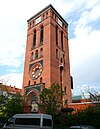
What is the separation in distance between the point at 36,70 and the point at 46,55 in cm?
424

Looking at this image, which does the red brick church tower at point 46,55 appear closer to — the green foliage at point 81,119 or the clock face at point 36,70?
the clock face at point 36,70

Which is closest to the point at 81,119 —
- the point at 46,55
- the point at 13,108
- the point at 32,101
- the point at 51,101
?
the point at 51,101

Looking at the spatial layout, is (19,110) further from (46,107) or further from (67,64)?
(67,64)

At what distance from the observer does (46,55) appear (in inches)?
1578

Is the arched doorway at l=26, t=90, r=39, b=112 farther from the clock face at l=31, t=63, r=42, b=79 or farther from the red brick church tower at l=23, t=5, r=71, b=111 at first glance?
the clock face at l=31, t=63, r=42, b=79

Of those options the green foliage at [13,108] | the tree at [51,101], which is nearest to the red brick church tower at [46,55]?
the tree at [51,101]

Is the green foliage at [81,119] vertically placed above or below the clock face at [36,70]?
below

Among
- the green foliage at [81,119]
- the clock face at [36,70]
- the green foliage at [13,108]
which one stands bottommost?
the green foliage at [81,119]

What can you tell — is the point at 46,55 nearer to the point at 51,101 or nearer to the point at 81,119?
the point at 51,101

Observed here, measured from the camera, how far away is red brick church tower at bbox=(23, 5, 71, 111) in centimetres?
3866

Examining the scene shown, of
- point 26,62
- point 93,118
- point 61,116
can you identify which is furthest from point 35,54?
point 93,118

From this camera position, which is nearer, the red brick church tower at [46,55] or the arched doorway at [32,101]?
the arched doorway at [32,101]

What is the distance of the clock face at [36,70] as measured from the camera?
40200 mm

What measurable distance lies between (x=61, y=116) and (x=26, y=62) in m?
20.4
